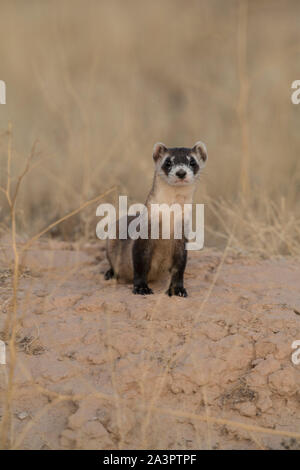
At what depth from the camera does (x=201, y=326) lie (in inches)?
143

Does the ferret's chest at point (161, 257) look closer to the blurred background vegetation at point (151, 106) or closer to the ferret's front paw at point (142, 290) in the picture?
the ferret's front paw at point (142, 290)

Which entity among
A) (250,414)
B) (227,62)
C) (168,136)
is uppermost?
(227,62)

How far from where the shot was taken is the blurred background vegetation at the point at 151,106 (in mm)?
6840

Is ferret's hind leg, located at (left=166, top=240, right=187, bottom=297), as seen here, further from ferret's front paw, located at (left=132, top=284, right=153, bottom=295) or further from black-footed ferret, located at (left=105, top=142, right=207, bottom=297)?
ferret's front paw, located at (left=132, top=284, right=153, bottom=295)

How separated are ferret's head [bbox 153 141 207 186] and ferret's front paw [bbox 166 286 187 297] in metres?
0.76

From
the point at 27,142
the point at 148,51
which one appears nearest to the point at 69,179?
the point at 27,142

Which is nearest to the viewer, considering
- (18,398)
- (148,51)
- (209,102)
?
(18,398)

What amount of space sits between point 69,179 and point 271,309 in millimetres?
4589

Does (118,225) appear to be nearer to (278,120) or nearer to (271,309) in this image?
(271,309)

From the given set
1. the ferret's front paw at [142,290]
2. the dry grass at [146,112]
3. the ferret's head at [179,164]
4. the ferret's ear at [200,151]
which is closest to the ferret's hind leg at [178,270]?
the ferret's front paw at [142,290]

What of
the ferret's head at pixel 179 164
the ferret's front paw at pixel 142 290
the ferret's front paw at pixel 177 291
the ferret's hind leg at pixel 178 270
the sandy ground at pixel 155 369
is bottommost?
the sandy ground at pixel 155 369

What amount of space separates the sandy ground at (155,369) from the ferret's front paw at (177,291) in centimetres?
7

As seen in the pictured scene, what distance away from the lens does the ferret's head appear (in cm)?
397

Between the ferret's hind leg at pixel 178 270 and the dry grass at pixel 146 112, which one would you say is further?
the dry grass at pixel 146 112
